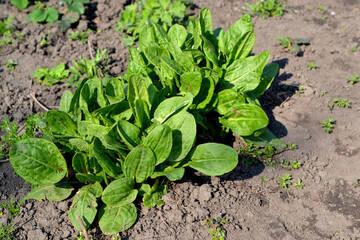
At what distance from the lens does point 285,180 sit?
338 centimetres

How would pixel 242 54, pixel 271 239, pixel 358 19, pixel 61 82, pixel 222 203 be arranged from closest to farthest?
pixel 271 239
pixel 222 203
pixel 242 54
pixel 61 82
pixel 358 19

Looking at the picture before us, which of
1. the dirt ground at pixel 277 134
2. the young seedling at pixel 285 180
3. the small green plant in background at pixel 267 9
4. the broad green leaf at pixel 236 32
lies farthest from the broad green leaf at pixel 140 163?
the small green plant in background at pixel 267 9

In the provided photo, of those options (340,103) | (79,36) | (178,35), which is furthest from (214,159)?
(79,36)

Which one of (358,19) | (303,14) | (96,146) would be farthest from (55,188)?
(358,19)

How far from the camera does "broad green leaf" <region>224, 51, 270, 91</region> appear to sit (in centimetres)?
335

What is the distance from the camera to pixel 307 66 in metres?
4.48

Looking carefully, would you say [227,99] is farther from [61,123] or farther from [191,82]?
[61,123]

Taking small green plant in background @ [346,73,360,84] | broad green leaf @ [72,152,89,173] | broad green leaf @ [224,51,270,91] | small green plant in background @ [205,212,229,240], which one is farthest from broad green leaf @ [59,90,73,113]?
small green plant in background @ [346,73,360,84]

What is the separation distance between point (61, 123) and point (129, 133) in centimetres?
63

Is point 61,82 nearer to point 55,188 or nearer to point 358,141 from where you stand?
point 55,188

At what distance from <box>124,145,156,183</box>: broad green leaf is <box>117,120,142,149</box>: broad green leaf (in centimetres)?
15

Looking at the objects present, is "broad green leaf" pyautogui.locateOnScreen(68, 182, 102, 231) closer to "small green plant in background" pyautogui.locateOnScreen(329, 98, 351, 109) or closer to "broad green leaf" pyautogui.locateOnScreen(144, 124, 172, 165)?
"broad green leaf" pyautogui.locateOnScreen(144, 124, 172, 165)

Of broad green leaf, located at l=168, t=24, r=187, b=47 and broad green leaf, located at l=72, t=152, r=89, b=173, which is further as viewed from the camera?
broad green leaf, located at l=168, t=24, r=187, b=47

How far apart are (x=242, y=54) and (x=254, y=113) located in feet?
2.31
